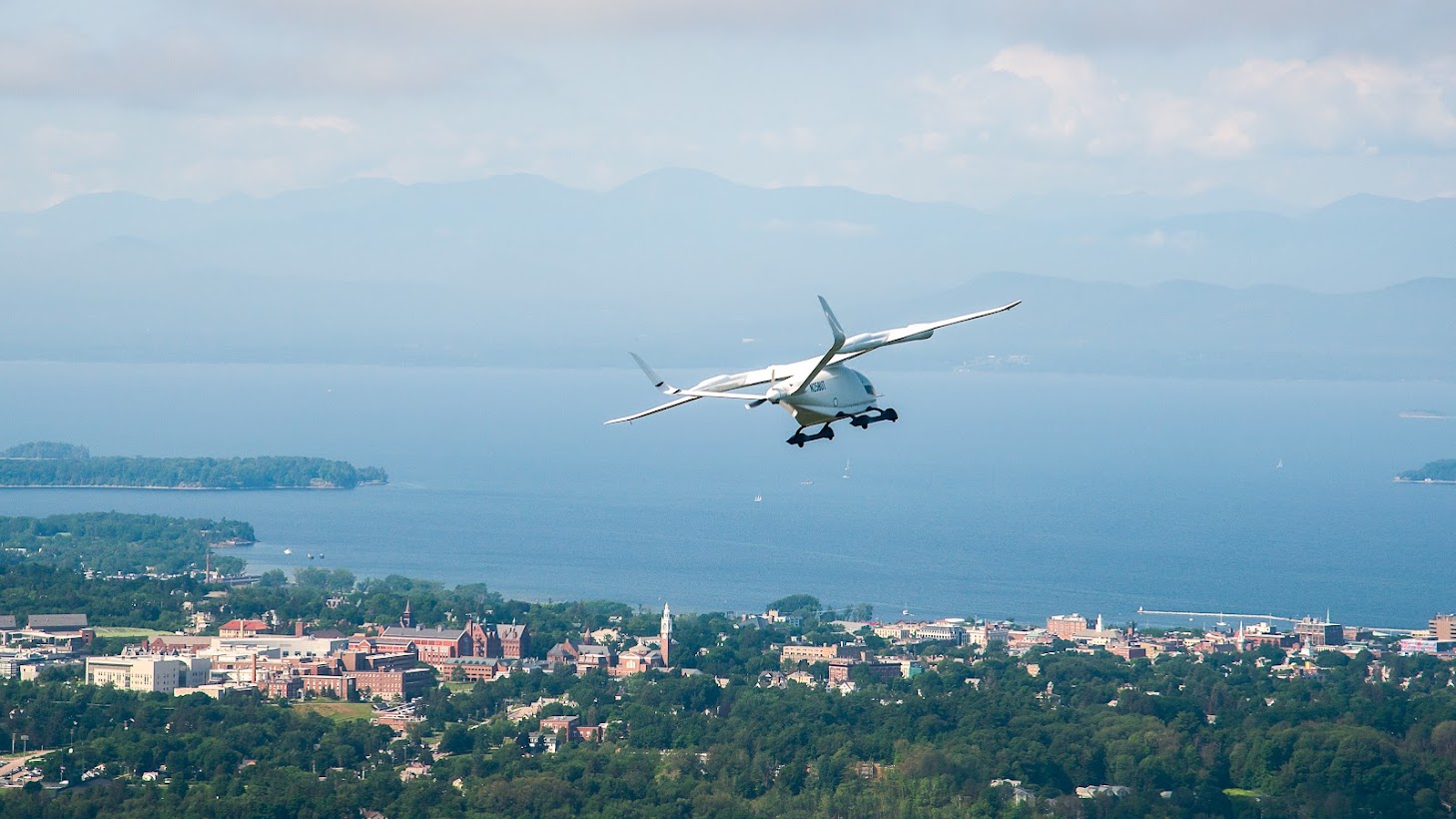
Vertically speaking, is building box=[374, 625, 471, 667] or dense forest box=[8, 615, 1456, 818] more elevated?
building box=[374, 625, 471, 667]

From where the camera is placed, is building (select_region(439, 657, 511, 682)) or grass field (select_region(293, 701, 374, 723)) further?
building (select_region(439, 657, 511, 682))

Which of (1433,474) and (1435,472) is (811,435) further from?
(1435,472)

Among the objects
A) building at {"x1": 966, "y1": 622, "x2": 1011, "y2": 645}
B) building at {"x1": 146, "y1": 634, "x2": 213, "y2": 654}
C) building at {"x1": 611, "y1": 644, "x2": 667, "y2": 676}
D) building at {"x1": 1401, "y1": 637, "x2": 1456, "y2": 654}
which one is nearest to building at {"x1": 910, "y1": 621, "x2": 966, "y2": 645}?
building at {"x1": 966, "y1": 622, "x2": 1011, "y2": 645}

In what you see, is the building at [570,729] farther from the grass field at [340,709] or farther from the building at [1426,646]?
the building at [1426,646]

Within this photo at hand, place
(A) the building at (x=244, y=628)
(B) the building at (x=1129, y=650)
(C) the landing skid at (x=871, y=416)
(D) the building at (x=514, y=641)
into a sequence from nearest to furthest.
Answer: (C) the landing skid at (x=871, y=416) → (D) the building at (x=514, y=641) → (B) the building at (x=1129, y=650) → (A) the building at (x=244, y=628)

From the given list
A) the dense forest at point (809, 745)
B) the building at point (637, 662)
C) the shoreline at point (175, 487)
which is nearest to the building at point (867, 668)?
the dense forest at point (809, 745)

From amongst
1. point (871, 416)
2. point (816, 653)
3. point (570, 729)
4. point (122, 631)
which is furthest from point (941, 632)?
point (871, 416)

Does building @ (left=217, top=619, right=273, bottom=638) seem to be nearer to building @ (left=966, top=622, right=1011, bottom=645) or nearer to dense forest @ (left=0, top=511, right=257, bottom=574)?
dense forest @ (left=0, top=511, right=257, bottom=574)
